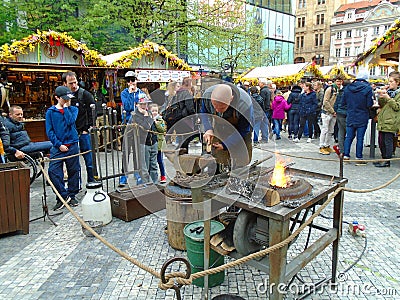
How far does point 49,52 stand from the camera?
30.4 ft

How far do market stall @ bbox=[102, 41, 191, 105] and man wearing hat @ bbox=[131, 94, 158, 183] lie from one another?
3.98 meters

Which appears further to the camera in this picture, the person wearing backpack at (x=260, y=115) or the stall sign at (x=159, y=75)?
the person wearing backpack at (x=260, y=115)

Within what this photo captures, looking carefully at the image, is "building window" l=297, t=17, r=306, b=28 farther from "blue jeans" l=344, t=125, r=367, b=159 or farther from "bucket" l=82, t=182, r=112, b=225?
"bucket" l=82, t=182, r=112, b=225

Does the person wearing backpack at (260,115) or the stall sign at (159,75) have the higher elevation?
the stall sign at (159,75)

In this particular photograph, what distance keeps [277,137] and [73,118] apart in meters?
8.39

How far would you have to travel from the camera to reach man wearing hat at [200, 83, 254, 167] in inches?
162

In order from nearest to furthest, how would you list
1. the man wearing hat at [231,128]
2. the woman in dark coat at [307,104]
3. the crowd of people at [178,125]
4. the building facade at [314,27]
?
the man wearing hat at [231,128] → the crowd of people at [178,125] → the woman in dark coat at [307,104] → the building facade at [314,27]

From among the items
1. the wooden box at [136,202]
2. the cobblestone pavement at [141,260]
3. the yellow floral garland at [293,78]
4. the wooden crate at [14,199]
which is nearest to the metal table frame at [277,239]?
the cobblestone pavement at [141,260]

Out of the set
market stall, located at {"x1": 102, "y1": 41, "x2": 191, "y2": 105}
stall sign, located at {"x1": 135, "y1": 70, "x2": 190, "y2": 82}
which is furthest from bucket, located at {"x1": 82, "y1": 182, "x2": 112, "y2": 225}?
stall sign, located at {"x1": 135, "y1": 70, "x2": 190, "y2": 82}

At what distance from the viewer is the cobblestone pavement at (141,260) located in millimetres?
3207

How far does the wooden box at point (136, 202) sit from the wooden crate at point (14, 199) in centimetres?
121

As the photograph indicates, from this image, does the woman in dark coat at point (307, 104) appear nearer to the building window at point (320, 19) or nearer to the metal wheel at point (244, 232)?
the metal wheel at point (244, 232)

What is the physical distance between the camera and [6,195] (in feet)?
14.3

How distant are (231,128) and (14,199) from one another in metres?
3.07
